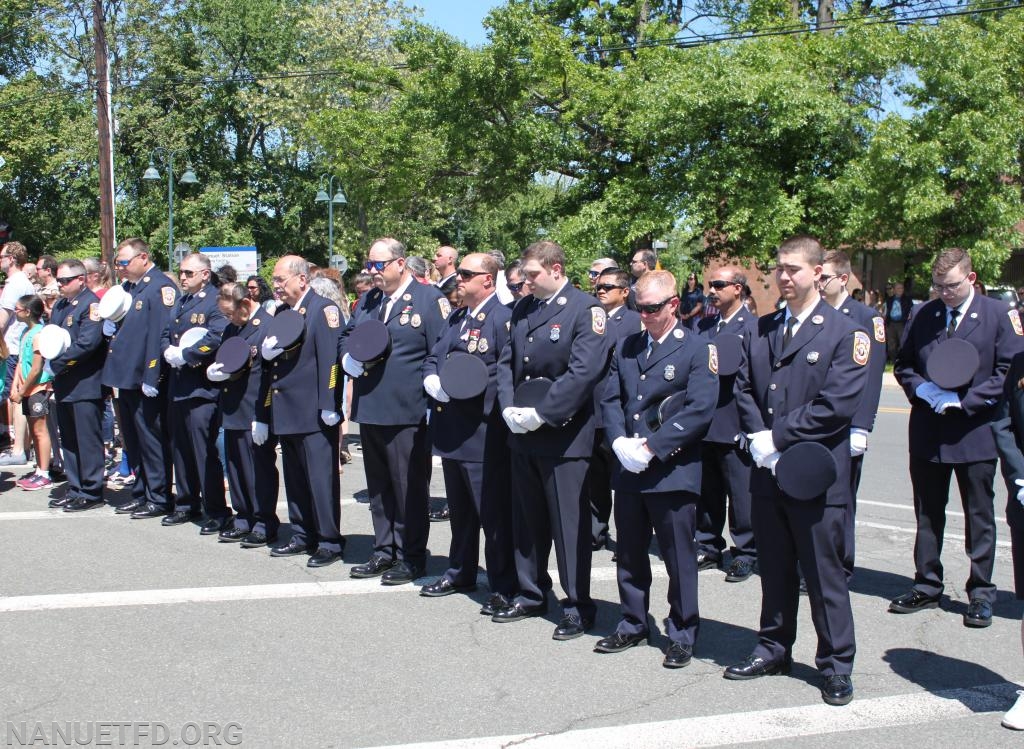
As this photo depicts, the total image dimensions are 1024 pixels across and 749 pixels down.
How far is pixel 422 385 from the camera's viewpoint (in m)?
6.78

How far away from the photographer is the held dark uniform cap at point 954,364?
5930 millimetres

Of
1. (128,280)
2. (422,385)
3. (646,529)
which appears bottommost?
(646,529)

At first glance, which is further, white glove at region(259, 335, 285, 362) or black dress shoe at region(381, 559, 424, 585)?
white glove at region(259, 335, 285, 362)

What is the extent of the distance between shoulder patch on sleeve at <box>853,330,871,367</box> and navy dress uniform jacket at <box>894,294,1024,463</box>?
1527 millimetres

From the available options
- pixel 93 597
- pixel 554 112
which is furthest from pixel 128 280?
pixel 554 112

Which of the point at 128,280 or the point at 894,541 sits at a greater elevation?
the point at 128,280

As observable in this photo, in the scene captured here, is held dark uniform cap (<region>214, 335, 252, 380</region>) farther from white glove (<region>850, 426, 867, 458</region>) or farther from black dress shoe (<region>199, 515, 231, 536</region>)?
white glove (<region>850, 426, 867, 458</region>)

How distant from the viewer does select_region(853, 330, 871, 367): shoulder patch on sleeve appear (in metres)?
4.77

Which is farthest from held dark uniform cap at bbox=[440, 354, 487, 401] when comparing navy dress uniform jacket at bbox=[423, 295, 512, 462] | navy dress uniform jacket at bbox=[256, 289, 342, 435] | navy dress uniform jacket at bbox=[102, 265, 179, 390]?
navy dress uniform jacket at bbox=[102, 265, 179, 390]

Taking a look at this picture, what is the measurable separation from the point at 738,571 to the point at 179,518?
4.54 metres

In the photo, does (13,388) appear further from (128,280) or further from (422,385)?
(422,385)

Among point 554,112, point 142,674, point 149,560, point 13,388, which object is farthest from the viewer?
point 554,112

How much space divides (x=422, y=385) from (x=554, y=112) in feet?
69.6

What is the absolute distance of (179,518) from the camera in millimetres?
8453
